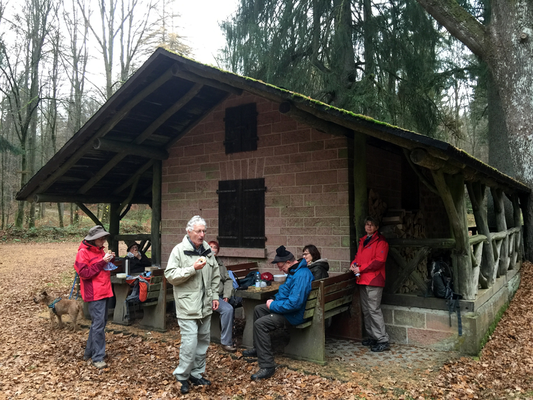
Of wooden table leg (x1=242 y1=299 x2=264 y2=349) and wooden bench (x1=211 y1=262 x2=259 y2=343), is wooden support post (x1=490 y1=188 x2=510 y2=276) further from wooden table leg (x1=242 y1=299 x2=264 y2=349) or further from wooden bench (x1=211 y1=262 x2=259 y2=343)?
wooden table leg (x1=242 y1=299 x2=264 y2=349)

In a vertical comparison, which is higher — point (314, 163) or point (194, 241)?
point (314, 163)

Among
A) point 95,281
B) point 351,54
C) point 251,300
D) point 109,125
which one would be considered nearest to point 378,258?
point 251,300

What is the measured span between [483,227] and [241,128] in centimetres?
442

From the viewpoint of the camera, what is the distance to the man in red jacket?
5637 mm

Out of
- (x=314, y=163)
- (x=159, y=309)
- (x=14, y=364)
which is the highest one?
(x=314, y=163)

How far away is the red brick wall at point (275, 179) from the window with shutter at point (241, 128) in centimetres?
11

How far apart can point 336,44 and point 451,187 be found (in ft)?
16.2

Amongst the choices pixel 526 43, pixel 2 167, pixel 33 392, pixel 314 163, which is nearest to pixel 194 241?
pixel 33 392

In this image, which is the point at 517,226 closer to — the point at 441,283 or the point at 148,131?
the point at 441,283

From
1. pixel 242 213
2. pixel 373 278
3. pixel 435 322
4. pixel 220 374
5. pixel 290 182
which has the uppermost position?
pixel 290 182

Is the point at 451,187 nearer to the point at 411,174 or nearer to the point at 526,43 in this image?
the point at 411,174

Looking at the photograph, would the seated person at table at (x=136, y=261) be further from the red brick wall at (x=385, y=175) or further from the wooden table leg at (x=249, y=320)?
the red brick wall at (x=385, y=175)

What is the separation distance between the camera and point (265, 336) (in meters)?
4.78

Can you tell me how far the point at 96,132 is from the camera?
24.0ft
